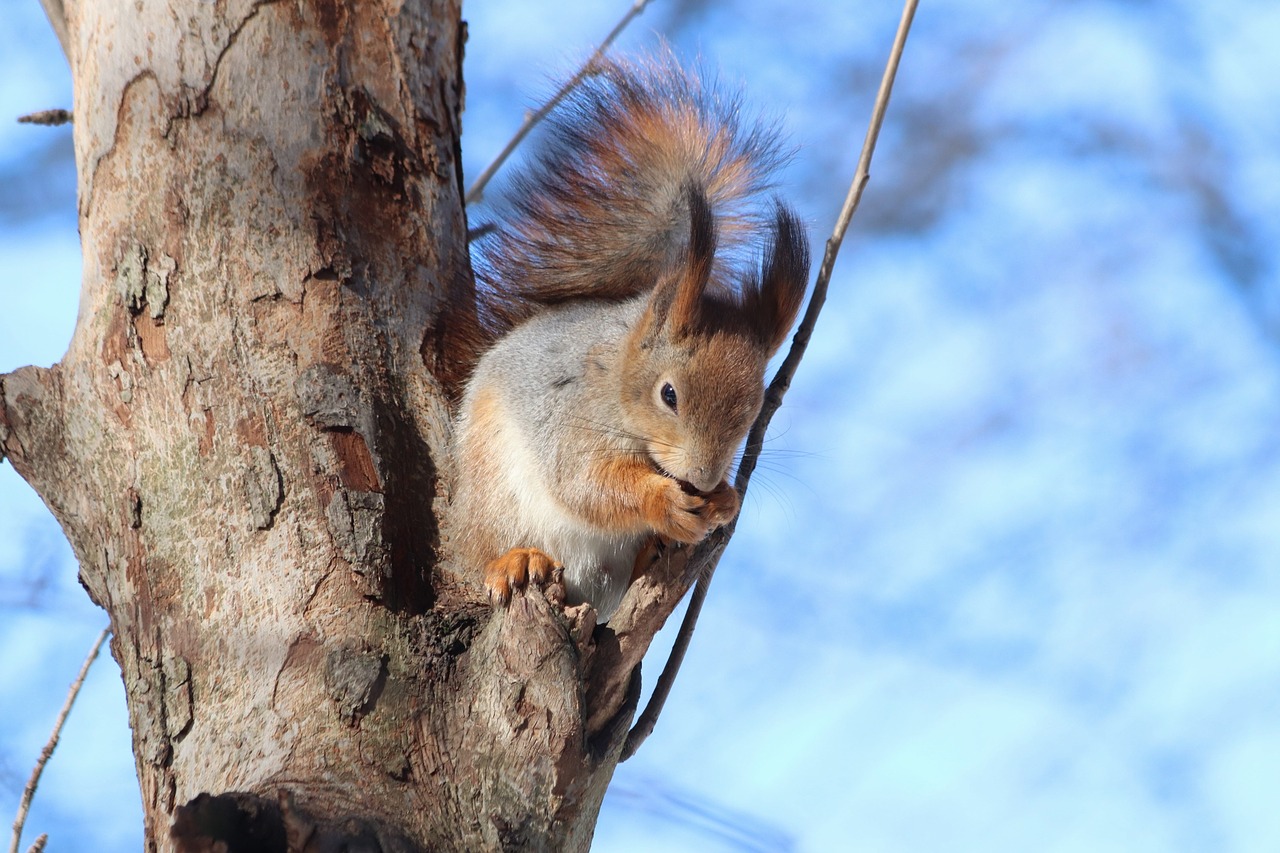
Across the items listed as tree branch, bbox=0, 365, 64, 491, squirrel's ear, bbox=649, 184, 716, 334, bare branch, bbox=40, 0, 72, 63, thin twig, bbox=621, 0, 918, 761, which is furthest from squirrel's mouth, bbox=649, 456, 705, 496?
bare branch, bbox=40, 0, 72, 63

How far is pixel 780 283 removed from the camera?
2258 millimetres

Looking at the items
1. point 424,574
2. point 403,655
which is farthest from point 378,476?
point 403,655

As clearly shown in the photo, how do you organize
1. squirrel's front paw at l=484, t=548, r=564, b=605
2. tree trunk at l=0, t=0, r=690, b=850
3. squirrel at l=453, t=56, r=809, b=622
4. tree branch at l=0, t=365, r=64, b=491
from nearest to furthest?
tree trunk at l=0, t=0, r=690, b=850 → squirrel's front paw at l=484, t=548, r=564, b=605 → tree branch at l=0, t=365, r=64, b=491 → squirrel at l=453, t=56, r=809, b=622

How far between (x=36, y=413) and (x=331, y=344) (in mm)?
459

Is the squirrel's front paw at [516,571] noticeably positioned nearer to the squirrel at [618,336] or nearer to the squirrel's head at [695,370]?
the squirrel at [618,336]

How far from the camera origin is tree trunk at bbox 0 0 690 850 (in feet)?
→ 4.91

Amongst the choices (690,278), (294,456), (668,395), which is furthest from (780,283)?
Result: (294,456)

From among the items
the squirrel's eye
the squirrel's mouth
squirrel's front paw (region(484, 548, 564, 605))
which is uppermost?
the squirrel's eye

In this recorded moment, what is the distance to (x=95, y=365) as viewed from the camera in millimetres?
1831

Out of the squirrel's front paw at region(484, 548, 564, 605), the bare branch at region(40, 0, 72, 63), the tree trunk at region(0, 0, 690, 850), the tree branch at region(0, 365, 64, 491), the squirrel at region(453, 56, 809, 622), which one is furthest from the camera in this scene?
the bare branch at region(40, 0, 72, 63)

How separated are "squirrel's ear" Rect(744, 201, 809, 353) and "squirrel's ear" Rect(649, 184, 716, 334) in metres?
0.14

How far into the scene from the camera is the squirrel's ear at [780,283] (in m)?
2.22

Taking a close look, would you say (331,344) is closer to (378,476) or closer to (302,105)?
(378,476)

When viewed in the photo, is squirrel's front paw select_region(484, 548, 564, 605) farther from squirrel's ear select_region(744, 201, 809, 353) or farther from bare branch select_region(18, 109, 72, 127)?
bare branch select_region(18, 109, 72, 127)
